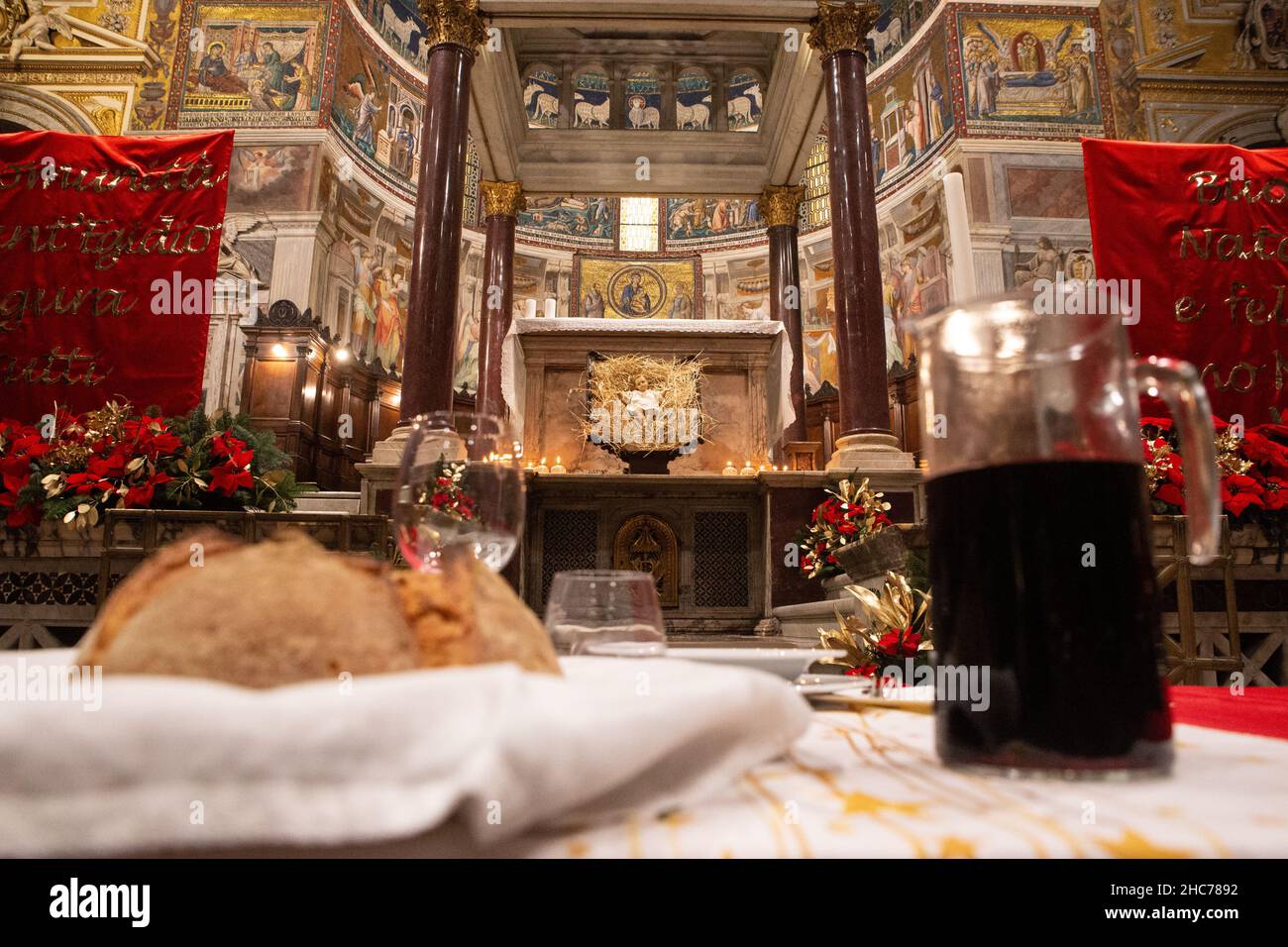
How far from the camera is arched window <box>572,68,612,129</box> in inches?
610

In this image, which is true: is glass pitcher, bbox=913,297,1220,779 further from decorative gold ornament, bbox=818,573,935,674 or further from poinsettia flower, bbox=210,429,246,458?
poinsettia flower, bbox=210,429,246,458

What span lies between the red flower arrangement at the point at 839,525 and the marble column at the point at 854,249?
97 centimetres

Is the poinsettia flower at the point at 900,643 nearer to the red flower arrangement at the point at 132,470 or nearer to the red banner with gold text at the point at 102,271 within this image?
the red flower arrangement at the point at 132,470

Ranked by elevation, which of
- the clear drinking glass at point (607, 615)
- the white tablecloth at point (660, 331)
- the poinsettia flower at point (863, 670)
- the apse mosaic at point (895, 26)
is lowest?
the poinsettia flower at point (863, 670)

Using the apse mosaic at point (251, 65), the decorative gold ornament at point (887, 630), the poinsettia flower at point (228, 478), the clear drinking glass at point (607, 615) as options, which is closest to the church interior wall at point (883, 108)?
the apse mosaic at point (251, 65)

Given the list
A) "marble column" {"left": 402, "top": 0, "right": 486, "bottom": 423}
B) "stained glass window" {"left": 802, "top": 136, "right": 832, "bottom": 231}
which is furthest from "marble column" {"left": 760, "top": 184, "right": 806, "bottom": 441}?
"stained glass window" {"left": 802, "top": 136, "right": 832, "bottom": 231}

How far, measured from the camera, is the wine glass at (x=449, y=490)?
738mm

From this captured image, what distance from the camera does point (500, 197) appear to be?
30.5 feet

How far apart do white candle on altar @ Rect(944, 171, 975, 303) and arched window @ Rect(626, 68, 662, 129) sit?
16164 mm

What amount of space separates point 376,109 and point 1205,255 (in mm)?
12511

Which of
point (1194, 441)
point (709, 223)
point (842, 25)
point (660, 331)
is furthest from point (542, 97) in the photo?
point (1194, 441)

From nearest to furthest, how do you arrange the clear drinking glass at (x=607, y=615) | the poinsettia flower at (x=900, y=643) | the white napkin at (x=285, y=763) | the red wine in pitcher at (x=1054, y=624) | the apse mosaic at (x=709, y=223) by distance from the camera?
the white napkin at (x=285, y=763), the red wine in pitcher at (x=1054, y=624), the clear drinking glass at (x=607, y=615), the poinsettia flower at (x=900, y=643), the apse mosaic at (x=709, y=223)

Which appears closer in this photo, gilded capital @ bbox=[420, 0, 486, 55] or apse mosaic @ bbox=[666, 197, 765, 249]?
gilded capital @ bbox=[420, 0, 486, 55]
